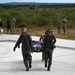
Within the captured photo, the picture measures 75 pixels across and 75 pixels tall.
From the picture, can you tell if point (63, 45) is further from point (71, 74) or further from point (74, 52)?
point (71, 74)

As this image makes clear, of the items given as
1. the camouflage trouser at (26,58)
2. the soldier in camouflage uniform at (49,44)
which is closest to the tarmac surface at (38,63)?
the camouflage trouser at (26,58)

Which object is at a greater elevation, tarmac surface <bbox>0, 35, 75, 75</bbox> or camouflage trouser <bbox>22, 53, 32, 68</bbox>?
camouflage trouser <bbox>22, 53, 32, 68</bbox>

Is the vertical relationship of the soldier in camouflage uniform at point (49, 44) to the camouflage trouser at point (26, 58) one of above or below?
above

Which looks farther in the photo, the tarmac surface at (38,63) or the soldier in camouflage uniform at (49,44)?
the soldier in camouflage uniform at (49,44)

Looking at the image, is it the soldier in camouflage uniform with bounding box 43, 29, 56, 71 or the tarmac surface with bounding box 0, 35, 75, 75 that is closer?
the tarmac surface with bounding box 0, 35, 75, 75

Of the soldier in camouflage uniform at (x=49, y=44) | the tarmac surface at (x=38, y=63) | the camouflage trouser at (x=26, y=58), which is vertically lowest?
the tarmac surface at (x=38, y=63)

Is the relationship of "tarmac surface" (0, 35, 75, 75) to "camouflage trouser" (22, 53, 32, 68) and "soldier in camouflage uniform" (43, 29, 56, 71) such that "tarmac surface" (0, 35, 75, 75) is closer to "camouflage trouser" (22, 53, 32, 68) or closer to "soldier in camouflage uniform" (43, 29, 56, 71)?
"camouflage trouser" (22, 53, 32, 68)

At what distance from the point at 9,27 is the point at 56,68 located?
19800 mm

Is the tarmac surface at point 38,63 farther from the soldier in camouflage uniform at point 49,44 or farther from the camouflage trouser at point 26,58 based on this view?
the soldier in camouflage uniform at point 49,44

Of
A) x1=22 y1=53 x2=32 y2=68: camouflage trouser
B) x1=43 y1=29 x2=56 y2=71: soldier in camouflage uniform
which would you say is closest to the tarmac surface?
x1=22 y1=53 x2=32 y2=68: camouflage trouser

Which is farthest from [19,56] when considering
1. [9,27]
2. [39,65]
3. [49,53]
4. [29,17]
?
[29,17]

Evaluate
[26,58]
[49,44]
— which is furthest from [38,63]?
[49,44]

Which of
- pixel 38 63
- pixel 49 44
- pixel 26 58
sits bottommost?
pixel 38 63

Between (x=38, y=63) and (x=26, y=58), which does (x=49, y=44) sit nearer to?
(x=26, y=58)
